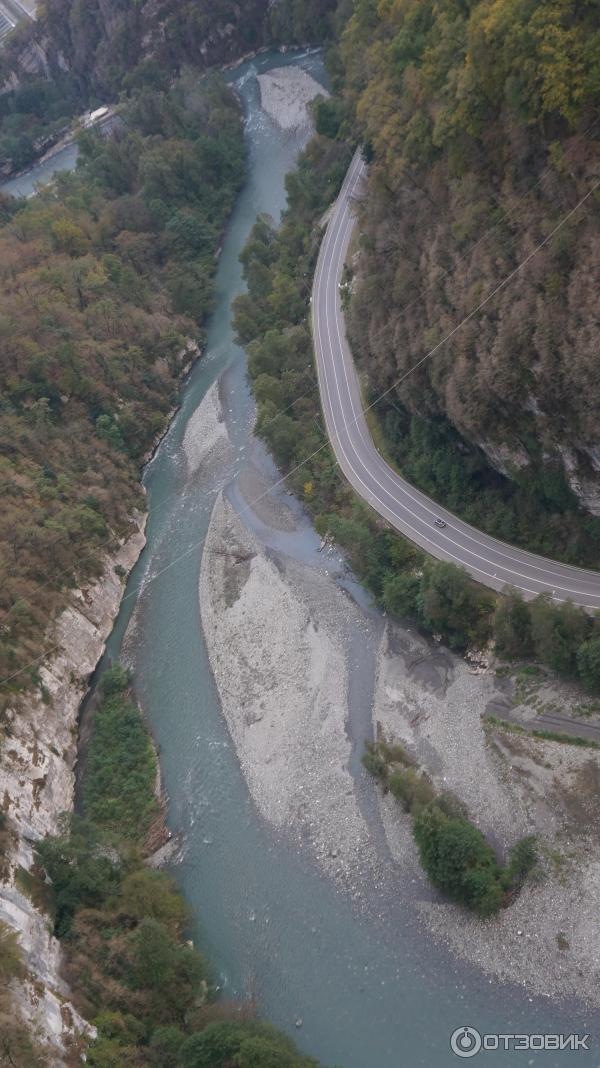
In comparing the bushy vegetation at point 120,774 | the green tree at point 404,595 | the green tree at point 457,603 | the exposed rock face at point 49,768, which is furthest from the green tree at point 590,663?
the exposed rock face at point 49,768

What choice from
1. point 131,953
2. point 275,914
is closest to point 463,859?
point 275,914

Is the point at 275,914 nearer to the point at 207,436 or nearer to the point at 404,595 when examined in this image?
the point at 404,595

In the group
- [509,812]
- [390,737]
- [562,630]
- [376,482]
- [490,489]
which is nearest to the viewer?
[509,812]

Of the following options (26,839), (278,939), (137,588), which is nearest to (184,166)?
(137,588)

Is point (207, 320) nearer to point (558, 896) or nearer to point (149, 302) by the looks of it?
point (149, 302)

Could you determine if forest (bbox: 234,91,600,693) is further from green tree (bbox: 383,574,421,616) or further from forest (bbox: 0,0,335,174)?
forest (bbox: 0,0,335,174)

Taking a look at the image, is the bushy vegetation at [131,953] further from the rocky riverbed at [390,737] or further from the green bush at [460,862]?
the green bush at [460,862]
